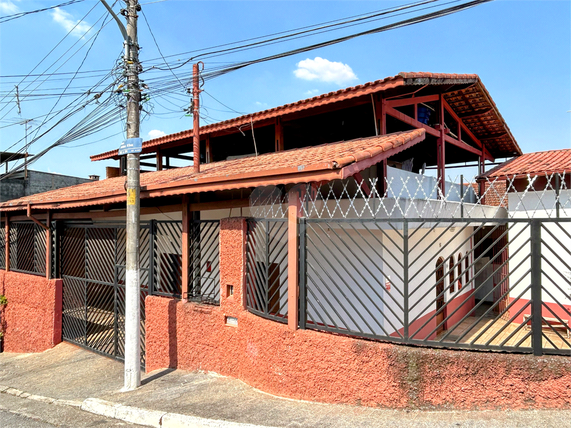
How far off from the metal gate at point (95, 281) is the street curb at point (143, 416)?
1722 millimetres

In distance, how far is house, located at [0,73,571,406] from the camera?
3.81m

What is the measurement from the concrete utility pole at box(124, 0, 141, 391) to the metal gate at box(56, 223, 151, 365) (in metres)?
1.08

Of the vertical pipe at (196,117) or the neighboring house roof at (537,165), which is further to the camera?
the neighboring house roof at (537,165)

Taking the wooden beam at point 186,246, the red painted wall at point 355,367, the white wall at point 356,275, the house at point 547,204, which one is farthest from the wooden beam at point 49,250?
the house at point 547,204

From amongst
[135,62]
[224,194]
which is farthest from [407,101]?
[135,62]

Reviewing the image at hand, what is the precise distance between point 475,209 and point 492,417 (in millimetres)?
7692

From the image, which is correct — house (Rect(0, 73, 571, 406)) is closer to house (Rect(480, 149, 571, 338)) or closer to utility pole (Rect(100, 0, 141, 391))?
utility pole (Rect(100, 0, 141, 391))

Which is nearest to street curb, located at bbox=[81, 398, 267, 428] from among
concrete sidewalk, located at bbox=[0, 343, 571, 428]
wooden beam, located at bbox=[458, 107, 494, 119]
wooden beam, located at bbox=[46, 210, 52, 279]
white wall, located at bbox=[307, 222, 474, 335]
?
concrete sidewalk, located at bbox=[0, 343, 571, 428]

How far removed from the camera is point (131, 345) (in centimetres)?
551

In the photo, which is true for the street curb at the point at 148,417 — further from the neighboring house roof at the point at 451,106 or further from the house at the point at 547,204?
the house at the point at 547,204

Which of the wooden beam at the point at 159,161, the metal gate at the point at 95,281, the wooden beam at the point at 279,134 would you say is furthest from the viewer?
the wooden beam at the point at 159,161

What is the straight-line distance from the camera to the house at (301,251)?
3.81 meters

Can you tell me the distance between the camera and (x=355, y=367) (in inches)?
148

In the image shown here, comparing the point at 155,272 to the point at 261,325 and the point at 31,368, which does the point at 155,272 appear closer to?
the point at 261,325
